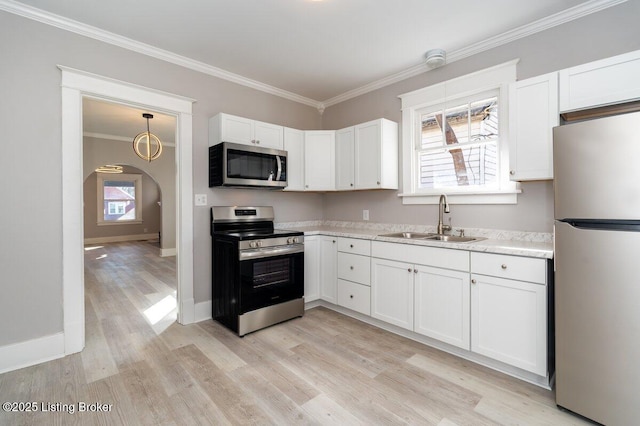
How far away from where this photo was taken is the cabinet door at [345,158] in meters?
3.55

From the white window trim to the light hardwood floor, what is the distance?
1.41 meters

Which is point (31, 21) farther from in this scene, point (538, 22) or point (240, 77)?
point (538, 22)

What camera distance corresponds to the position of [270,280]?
301 cm

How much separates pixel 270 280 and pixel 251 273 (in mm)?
250

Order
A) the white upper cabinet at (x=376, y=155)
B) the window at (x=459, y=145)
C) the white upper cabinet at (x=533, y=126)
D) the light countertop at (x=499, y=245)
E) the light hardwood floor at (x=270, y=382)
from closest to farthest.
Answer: the light hardwood floor at (x=270, y=382) → the light countertop at (x=499, y=245) → the white upper cabinet at (x=533, y=126) → the window at (x=459, y=145) → the white upper cabinet at (x=376, y=155)

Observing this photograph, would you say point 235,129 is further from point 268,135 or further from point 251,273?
point 251,273

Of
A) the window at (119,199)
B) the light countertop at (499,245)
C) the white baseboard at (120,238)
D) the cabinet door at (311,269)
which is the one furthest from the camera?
the window at (119,199)

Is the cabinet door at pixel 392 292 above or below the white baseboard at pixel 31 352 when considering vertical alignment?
above

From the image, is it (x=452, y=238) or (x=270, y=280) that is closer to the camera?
(x=452, y=238)

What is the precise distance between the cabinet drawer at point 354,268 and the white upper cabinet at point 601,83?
6.47ft

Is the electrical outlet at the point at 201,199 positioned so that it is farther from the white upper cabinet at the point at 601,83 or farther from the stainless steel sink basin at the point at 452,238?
the white upper cabinet at the point at 601,83

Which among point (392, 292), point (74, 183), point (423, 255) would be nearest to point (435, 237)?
point (423, 255)

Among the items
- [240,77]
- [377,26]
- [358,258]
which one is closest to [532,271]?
[358,258]

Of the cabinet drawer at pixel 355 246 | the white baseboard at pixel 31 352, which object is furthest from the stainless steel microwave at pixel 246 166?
the white baseboard at pixel 31 352
